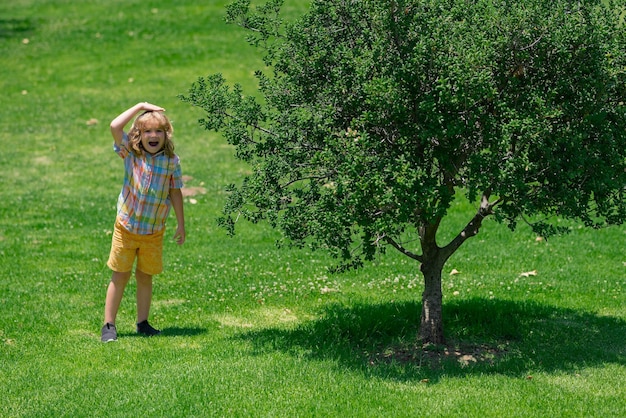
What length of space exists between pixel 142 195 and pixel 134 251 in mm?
524

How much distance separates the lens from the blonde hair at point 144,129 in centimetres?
787

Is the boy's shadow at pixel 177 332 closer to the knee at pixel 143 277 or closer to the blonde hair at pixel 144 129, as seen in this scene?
the knee at pixel 143 277

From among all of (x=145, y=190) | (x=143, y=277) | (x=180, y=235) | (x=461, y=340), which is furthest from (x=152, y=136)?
(x=461, y=340)

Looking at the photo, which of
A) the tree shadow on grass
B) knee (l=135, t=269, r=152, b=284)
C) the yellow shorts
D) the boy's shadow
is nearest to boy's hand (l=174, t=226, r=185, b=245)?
the yellow shorts

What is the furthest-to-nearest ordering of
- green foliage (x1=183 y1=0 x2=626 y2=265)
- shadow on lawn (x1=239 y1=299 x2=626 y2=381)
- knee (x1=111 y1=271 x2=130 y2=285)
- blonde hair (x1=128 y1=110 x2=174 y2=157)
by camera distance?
knee (x1=111 y1=271 x2=130 y2=285) < blonde hair (x1=128 y1=110 x2=174 y2=157) < shadow on lawn (x1=239 y1=299 x2=626 y2=381) < green foliage (x1=183 y1=0 x2=626 y2=265)

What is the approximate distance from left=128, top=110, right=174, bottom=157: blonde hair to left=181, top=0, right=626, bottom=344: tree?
1.04 meters

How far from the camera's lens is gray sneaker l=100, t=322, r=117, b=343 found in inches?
316

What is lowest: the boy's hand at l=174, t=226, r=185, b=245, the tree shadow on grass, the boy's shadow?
the boy's shadow

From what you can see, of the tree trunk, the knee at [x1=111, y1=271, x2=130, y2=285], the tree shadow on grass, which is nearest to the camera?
the tree trunk

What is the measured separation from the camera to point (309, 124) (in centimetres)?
711

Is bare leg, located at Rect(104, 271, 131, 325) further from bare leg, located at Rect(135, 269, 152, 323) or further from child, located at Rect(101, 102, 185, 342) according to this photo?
bare leg, located at Rect(135, 269, 152, 323)

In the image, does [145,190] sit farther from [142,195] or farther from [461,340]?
[461,340]

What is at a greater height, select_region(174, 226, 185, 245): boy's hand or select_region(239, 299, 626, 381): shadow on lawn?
select_region(174, 226, 185, 245): boy's hand

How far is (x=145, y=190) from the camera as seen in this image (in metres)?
7.93
